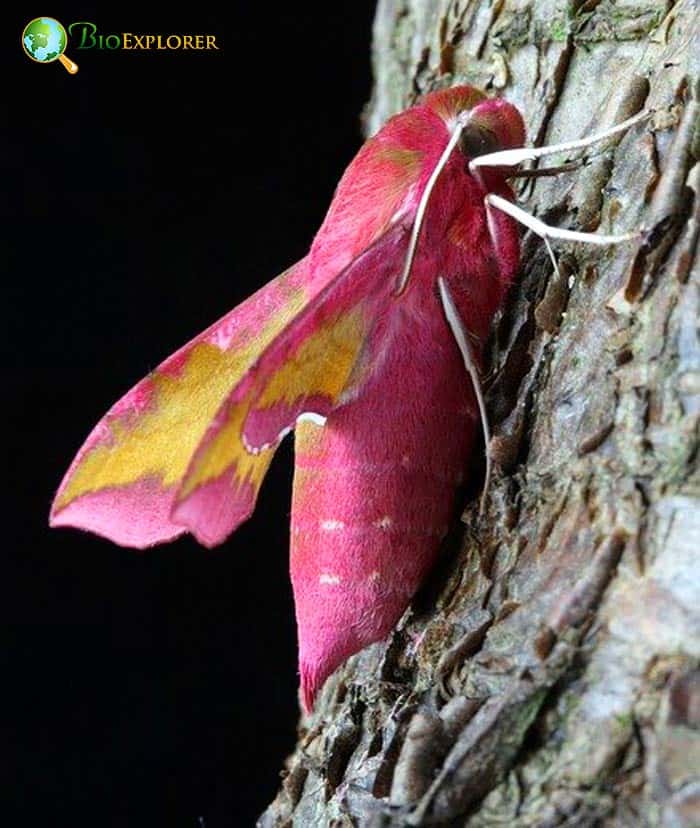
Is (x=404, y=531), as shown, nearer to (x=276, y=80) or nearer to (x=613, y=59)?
(x=613, y=59)

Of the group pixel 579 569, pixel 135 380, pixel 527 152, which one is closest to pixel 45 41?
pixel 135 380

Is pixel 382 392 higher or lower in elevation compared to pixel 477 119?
lower

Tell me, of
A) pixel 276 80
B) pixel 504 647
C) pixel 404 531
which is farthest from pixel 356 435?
pixel 276 80

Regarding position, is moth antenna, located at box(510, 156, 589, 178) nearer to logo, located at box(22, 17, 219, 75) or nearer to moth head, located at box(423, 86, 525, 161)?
moth head, located at box(423, 86, 525, 161)

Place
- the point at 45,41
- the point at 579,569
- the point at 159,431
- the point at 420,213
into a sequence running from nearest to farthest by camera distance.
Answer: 1. the point at 579,569
2. the point at 420,213
3. the point at 159,431
4. the point at 45,41

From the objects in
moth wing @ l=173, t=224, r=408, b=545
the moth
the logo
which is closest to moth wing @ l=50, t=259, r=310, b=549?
the moth

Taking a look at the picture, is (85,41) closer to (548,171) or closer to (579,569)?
(548,171)
